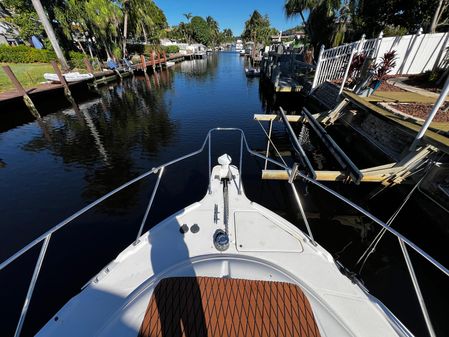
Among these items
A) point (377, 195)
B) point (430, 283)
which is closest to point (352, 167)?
point (377, 195)

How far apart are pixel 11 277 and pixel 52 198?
2.85 meters

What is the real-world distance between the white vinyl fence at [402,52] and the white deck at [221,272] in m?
11.4

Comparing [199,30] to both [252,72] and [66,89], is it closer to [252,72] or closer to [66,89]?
[252,72]

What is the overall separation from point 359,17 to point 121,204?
2839 centimetres

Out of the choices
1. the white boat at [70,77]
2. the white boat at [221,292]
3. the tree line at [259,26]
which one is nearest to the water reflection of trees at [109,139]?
the white boat at [70,77]

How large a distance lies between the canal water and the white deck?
8.76ft

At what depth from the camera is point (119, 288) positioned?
7.79ft

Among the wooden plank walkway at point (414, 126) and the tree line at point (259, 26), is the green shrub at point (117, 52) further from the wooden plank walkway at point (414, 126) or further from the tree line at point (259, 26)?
the tree line at point (259, 26)

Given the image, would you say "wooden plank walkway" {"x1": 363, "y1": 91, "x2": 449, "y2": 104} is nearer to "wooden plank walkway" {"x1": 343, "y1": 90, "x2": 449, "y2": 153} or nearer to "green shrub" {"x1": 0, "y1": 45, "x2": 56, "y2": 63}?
"wooden plank walkway" {"x1": 343, "y1": 90, "x2": 449, "y2": 153}

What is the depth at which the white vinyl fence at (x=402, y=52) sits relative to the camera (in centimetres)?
1082

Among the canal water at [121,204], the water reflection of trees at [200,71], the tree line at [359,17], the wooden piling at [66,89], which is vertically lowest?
the canal water at [121,204]

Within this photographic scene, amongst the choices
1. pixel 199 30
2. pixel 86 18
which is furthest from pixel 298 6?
pixel 199 30

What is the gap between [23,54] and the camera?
24719mm

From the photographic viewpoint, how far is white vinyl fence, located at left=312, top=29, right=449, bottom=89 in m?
10.8
